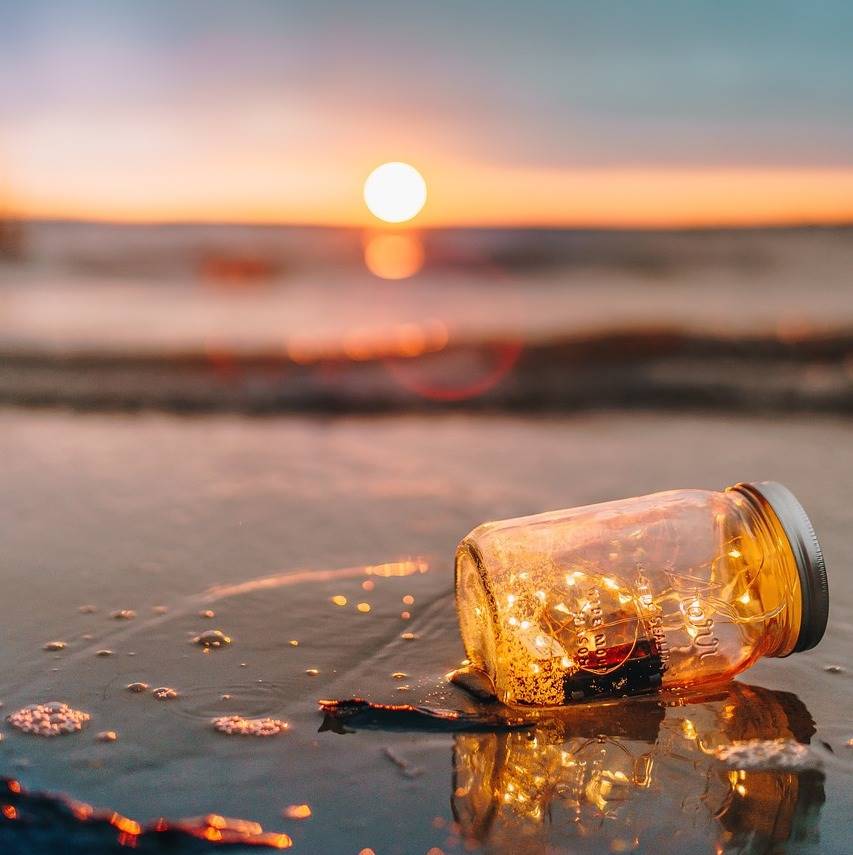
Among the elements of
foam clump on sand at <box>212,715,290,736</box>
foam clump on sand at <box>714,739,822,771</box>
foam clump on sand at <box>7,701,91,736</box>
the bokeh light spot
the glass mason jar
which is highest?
the bokeh light spot

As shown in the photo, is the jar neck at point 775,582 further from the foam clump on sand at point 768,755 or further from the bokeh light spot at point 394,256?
the bokeh light spot at point 394,256

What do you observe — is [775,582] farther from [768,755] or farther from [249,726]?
[249,726]

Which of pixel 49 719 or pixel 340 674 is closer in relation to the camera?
pixel 49 719

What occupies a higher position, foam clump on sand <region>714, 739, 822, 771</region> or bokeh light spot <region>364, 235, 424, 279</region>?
bokeh light spot <region>364, 235, 424, 279</region>

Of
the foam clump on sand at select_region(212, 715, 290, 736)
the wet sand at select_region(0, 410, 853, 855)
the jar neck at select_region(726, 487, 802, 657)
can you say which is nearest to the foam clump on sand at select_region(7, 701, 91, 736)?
the wet sand at select_region(0, 410, 853, 855)

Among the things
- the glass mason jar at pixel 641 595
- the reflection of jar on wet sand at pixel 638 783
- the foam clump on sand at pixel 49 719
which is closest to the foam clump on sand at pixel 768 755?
the reflection of jar on wet sand at pixel 638 783

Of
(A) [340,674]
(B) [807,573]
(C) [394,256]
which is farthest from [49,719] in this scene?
(C) [394,256]

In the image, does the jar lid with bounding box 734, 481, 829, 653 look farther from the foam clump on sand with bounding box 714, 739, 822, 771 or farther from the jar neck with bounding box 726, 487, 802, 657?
the foam clump on sand with bounding box 714, 739, 822, 771

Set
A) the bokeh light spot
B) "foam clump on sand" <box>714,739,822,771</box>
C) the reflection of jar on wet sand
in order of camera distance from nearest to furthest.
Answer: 1. the reflection of jar on wet sand
2. "foam clump on sand" <box>714,739,822,771</box>
3. the bokeh light spot
